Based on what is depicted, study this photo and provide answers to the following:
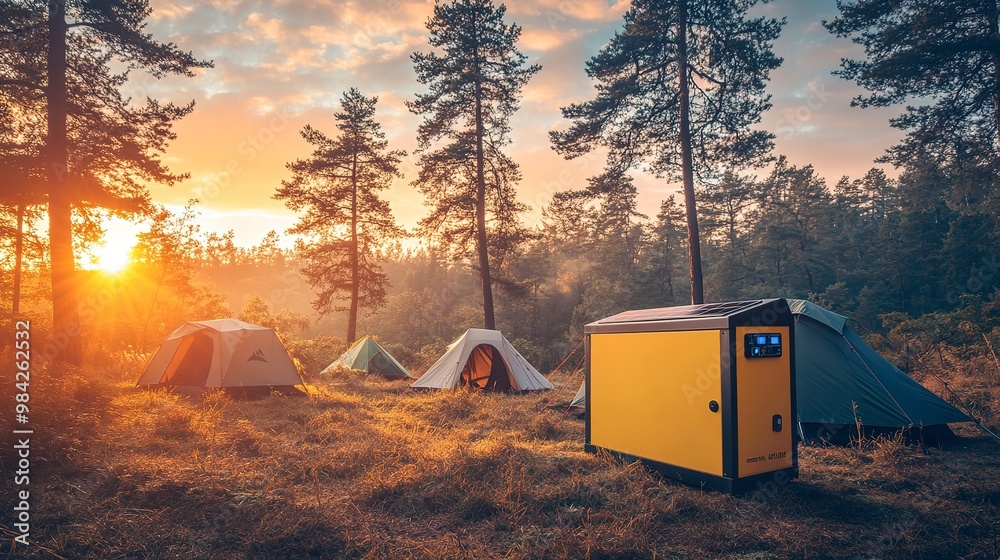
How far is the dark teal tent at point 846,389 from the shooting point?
661 centimetres

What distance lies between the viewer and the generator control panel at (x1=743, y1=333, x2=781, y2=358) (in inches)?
186

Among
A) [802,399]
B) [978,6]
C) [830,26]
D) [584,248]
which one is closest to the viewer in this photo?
[802,399]

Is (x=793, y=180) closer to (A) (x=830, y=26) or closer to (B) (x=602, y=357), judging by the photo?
(A) (x=830, y=26)

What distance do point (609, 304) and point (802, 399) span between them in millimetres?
24924

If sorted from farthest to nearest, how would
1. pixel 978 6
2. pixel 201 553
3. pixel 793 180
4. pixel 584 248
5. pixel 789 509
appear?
pixel 584 248 → pixel 793 180 → pixel 978 6 → pixel 789 509 → pixel 201 553

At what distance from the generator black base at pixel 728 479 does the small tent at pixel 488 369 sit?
7.07m

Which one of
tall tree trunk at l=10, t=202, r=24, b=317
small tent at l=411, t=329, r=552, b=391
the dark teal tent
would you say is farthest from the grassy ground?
tall tree trunk at l=10, t=202, r=24, b=317

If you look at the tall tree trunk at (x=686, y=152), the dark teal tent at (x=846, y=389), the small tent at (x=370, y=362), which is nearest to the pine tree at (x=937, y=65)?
the tall tree trunk at (x=686, y=152)

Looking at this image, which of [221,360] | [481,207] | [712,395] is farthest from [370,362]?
[712,395]

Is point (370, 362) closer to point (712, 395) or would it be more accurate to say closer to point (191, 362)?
point (191, 362)

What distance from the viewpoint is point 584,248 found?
41562 mm

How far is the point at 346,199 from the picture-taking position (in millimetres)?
21719

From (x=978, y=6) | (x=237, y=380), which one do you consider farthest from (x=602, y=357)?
(x=978, y=6)

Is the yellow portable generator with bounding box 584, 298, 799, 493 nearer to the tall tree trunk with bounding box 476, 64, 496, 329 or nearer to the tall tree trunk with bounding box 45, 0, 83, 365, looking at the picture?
the tall tree trunk with bounding box 45, 0, 83, 365
